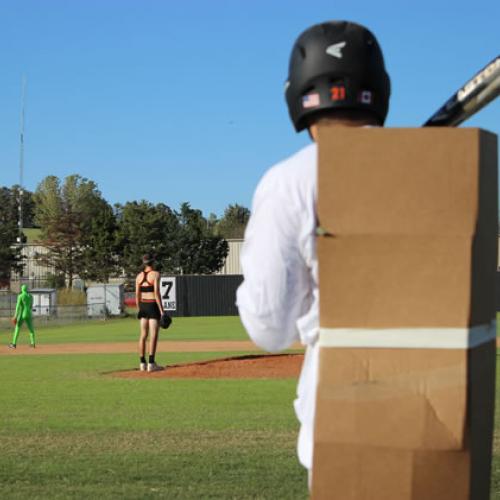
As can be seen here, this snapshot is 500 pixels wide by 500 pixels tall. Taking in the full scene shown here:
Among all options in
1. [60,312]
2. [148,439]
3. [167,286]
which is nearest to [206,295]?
[167,286]

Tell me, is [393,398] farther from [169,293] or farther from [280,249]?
[169,293]

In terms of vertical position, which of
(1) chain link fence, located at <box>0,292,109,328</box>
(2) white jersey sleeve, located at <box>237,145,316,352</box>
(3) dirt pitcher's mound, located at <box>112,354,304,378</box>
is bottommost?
(1) chain link fence, located at <box>0,292,109,328</box>

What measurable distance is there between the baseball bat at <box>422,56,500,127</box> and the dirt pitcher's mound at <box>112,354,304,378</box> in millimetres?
12843

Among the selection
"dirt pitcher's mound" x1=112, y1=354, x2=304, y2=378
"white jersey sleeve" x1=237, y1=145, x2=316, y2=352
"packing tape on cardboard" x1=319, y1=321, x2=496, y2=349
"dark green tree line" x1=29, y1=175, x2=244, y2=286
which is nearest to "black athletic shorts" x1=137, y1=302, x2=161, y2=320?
"dirt pitcher's mound" x1=112, y1=354, x2=304, y2=378

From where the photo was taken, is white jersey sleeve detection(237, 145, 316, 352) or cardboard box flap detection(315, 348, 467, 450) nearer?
cardboard box flap detection(315, 348, 467, 450)

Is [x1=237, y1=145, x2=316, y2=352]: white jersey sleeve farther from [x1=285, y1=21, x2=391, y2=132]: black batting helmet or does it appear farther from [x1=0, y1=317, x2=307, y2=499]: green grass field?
[x1=0, y1=317, x2=307, y2=499]: green grass field

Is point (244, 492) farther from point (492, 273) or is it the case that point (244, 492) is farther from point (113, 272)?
point (113, 272)

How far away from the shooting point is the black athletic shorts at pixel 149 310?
52.9ft

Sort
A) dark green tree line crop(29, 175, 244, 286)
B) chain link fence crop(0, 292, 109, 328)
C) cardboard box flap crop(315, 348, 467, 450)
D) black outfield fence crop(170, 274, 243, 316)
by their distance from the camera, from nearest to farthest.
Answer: cardboard box flap crop(315, 348, 467, 450) < chain link fence crop(0, 292, 109, 328) < black outfield fence crop(170, 274, 243, 316) < dark green tree line crop(29, 175, 244, 286)

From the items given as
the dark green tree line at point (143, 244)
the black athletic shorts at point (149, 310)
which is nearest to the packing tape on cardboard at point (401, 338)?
the black athletic shorts at point (149, 310)

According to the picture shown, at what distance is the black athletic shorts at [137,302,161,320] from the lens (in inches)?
635

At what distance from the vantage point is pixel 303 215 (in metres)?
2.41

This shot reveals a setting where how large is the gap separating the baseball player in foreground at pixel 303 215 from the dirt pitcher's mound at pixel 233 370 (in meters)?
13.0

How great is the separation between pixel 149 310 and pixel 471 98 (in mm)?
13819
